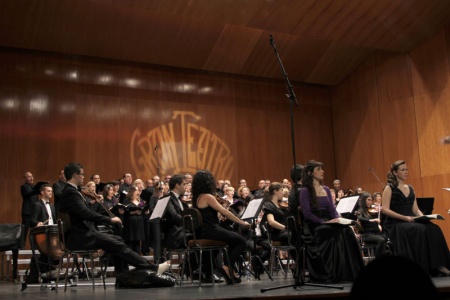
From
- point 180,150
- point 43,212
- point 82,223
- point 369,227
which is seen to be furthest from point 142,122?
point 82,223

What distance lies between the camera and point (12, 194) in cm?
1077

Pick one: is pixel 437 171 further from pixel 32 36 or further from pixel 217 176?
pixel 32 36

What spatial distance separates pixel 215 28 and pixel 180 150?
2.90 metres

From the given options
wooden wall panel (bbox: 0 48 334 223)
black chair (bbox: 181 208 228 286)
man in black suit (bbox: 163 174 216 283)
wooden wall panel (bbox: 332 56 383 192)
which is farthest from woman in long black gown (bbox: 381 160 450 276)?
wooden wall panel (bbox: 332 56 383 192)

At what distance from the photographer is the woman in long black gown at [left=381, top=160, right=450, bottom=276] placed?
5.65m

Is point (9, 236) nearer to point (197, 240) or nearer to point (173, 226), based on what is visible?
point (173, 226)

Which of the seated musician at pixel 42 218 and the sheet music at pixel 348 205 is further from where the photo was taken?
the seated musician at pixel 42 218

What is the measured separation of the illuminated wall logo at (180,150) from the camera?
39.9 ft

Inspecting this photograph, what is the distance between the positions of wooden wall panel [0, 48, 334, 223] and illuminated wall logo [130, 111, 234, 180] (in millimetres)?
24

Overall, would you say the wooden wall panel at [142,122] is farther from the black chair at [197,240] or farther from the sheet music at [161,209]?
the black chair at [197,240]

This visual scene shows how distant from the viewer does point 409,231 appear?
574 centimetres

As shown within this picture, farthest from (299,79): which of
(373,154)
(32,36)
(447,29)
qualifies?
(32,36)

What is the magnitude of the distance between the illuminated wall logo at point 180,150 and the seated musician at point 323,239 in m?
6.63

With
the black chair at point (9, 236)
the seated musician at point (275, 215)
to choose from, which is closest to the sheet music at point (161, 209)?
the seated musician at point (275, 215)
